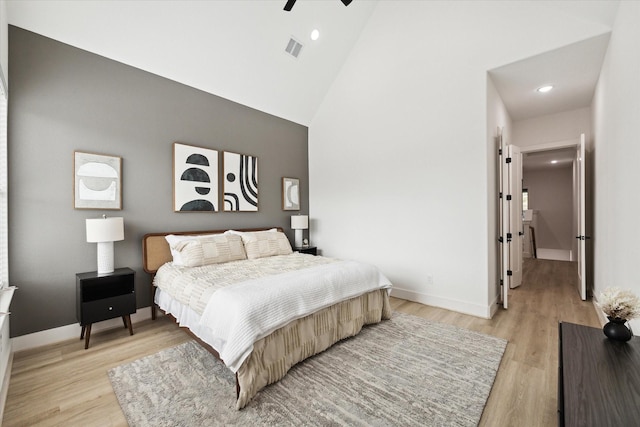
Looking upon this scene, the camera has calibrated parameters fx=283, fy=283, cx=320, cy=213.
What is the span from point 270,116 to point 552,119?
4.69 m

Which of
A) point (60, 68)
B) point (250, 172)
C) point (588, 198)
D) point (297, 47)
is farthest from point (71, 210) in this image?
point (588, 198)

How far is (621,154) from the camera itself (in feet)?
7.35

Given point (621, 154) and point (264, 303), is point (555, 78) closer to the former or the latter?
point (621, 154)

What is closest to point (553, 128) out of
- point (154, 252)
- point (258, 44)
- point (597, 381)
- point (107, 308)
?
point (258, 44)

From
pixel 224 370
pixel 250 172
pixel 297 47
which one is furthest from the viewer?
pixel 250 172

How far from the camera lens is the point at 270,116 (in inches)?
185

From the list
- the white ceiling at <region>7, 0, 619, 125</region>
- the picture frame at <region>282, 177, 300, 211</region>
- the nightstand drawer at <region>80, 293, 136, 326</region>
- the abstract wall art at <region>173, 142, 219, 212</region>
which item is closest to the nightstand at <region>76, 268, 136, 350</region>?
the nightstand drawer at <region>80, 293, 136, 326</region>

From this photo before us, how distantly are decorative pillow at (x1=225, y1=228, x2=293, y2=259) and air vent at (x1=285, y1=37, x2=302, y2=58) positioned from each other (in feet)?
8.53

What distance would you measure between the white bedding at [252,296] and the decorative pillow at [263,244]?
399mm

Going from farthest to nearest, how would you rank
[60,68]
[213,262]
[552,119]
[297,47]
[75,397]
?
[552,119]
[297,47]
[213,262]
[60,68]
[75,397]

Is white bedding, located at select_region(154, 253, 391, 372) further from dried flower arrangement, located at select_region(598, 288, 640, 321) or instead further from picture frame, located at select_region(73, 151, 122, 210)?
dried flower arrangement, located at select_region(598, 288, 640, 321)

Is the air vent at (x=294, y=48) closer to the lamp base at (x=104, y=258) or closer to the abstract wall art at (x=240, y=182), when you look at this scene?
the abstract wall art at (x=240, y=182)

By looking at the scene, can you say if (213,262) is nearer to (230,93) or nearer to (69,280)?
(69,280)

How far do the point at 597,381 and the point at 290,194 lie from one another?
4.33 meters
